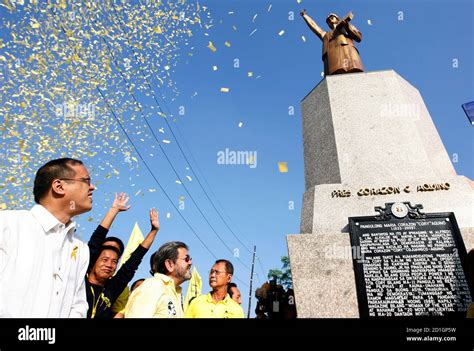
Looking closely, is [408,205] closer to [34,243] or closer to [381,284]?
[381,284]

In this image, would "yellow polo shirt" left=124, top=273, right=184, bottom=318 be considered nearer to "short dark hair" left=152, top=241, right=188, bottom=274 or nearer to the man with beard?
the man with beard

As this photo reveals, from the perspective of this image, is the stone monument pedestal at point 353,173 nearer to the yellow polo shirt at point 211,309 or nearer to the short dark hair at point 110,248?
the yellow polo shirt at point 211,309

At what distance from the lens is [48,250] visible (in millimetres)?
2318

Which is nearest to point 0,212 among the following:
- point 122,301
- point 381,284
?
point 122,301

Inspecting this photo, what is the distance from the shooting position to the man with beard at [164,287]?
10.2 feet

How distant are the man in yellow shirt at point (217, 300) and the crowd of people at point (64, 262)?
28.8 inches

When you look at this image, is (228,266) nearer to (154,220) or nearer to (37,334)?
(154,220)

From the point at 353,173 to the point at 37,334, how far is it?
5.25m

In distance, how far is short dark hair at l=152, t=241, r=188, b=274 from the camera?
3641mm

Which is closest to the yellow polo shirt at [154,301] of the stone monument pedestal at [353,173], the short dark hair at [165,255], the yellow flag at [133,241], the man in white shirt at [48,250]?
the short dark hair at [165,255]

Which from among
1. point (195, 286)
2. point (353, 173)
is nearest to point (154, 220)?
point (353, 173)

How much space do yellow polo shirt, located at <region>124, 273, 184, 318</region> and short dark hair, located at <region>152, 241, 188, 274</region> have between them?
212mm
